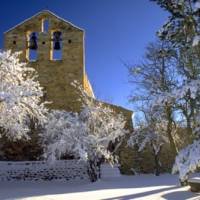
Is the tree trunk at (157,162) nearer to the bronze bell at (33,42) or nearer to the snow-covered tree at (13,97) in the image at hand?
the snow-covered tree at (13,97)

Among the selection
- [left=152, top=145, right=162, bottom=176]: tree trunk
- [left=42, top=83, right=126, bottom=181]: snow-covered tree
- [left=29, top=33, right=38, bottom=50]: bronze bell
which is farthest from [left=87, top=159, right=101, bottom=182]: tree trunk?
[left=29, top=33, right=38, bottom=50]: bronze bell

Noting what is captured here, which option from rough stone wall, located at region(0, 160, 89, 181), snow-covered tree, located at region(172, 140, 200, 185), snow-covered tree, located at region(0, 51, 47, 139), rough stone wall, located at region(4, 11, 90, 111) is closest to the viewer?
snow-covered tree, located at region(172, 140, 200, 185)

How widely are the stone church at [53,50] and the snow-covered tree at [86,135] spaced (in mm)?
4487

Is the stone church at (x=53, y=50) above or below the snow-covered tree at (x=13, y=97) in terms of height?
above

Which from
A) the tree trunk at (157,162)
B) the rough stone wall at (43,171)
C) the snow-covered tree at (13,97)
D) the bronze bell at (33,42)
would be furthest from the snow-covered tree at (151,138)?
the bronze bell at (33,42)

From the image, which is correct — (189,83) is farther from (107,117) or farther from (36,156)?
(36,156)

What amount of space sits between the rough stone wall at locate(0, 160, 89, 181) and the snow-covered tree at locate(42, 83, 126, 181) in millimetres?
857

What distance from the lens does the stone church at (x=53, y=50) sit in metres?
26.4

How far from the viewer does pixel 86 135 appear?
20578 mm

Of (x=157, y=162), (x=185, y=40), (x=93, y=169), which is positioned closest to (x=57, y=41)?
(x=93, y=169)

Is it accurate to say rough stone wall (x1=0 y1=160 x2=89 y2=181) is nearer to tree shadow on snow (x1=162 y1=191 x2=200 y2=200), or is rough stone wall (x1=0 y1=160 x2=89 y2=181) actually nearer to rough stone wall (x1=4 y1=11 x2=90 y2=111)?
rough stone wall (x1=4 y1=11 x2=90 y2=111)

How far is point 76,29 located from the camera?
87.6 feet

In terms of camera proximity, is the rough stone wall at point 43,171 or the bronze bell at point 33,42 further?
the bronze bell at point 33,42

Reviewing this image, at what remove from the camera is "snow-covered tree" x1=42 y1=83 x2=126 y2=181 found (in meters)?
20.2
